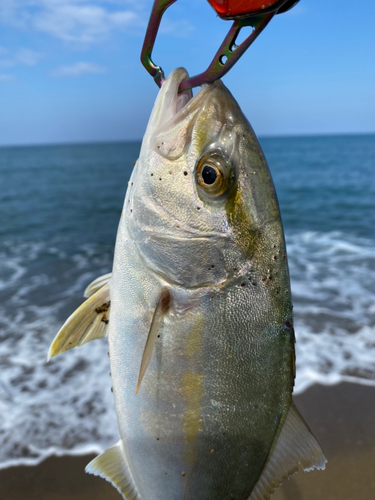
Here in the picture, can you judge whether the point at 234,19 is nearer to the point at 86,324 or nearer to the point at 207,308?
the point at 207,308

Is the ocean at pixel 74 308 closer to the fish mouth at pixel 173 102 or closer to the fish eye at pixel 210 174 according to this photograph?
the fish eye at pixel 210 174

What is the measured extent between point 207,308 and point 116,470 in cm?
106

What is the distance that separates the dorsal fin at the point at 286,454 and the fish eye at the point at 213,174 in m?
1.07

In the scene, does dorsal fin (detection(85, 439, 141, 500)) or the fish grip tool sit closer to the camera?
the fish grip tool

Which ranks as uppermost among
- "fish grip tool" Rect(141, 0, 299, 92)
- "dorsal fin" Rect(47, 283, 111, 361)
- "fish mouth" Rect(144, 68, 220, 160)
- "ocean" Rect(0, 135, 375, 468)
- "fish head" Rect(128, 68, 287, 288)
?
"fish grip tool" Rect(141, 0, 299, 92)

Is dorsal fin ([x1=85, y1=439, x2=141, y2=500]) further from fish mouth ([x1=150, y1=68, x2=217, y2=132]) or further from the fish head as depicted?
fish mouth ([x1=150, y1=68, x2=217, y2=132])

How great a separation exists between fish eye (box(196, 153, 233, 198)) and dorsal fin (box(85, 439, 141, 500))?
136cm

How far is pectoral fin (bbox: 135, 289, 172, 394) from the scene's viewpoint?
5.14ft

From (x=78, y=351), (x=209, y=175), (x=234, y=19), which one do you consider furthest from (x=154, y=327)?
(x=78, y=351)

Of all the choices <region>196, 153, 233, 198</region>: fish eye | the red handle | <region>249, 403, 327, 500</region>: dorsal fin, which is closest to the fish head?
<region>196, 153, 233, 198</region>: fish eye

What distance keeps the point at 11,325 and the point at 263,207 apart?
23.7ft

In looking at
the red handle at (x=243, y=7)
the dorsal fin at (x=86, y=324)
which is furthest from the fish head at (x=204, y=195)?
the dorsal fin at (x=86, y=324)

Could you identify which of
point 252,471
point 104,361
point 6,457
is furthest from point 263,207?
point 104,361

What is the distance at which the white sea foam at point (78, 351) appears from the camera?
486 cm
